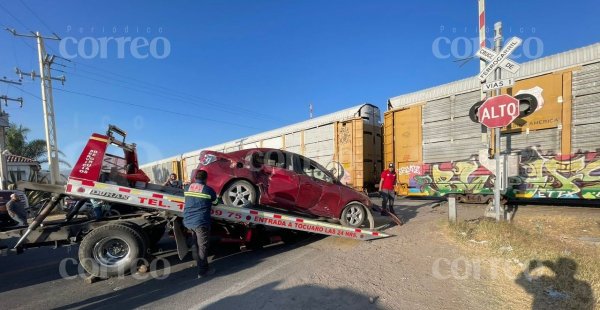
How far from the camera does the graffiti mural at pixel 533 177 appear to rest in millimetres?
7816

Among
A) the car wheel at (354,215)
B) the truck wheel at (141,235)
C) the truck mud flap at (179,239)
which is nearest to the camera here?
the truck wheel at (141,235)

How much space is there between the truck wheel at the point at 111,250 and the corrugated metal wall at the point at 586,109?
10.1 meters

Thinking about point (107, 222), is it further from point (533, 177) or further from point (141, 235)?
point (533, 177)

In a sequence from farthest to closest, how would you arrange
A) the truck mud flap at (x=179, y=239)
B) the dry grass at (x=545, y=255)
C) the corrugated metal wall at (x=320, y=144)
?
the corrugated metal wall at (x=320, y=144), the truck mud flap at (x=179, y=239), the dry grass at (x=545, y=255)

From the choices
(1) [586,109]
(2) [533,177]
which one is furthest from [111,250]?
(1) [586,109]

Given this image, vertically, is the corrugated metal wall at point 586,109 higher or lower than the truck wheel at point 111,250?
higher

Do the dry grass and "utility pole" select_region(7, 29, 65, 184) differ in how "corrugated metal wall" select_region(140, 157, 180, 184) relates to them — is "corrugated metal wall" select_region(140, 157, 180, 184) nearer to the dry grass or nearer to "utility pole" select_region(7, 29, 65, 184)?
"utility pole" select_region(7, 29, 65, 184)

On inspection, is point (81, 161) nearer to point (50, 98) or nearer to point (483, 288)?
point (483, 288)

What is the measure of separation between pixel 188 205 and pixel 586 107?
9559 millimetres

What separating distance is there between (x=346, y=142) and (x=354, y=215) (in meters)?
5.60

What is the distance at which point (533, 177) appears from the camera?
28.1 ft

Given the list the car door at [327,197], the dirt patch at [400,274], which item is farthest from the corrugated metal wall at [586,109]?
the car door at [327,197]

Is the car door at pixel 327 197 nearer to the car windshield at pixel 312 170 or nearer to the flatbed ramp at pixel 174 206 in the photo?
the car windshield at pixel 312 170

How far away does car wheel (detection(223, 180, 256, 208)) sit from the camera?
19.4 feet
